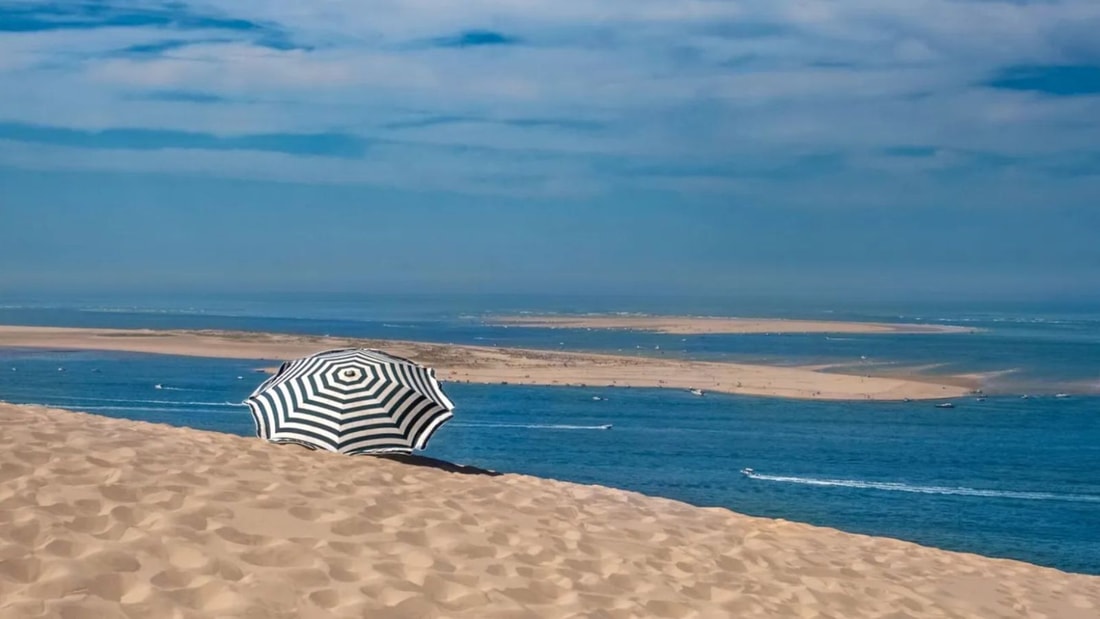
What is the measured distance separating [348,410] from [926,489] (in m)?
20.3

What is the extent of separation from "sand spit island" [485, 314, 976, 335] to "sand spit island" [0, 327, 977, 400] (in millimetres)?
39982

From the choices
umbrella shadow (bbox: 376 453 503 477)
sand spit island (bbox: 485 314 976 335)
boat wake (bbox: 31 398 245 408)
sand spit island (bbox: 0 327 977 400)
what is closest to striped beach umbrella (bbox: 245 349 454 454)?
umbrella shadow (bbox: 376 453 503 477)

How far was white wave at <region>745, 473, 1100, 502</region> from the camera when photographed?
1105 inches

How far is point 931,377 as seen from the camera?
59.0 meters

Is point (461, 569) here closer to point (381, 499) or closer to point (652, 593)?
point (652, 593)

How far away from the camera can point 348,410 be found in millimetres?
12031

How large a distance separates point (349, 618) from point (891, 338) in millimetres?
97353

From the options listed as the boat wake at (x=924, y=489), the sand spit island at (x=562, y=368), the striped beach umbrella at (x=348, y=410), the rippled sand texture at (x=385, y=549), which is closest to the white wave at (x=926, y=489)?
the boat wake at (x=924, y=489)

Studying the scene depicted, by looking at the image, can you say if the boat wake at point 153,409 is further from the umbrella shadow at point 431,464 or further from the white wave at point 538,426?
the umbrella shadow at point 431,464

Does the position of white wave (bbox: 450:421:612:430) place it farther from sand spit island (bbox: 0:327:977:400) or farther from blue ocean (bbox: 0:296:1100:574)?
sand spit island (bbox: 0:327:977:400)

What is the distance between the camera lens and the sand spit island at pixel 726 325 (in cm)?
11188

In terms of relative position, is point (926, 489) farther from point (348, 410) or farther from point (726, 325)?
point (726, 325)

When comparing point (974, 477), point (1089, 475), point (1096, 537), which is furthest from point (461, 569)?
point (1089, 475)

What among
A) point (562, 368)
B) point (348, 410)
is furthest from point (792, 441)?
point (348, 410)
